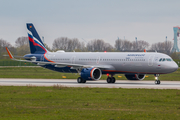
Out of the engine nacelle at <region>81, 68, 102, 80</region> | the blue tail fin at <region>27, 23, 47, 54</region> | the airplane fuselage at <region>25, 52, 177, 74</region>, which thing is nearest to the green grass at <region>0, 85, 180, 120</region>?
the airplane fuselage at <region>25, 52, 177, 74</region>

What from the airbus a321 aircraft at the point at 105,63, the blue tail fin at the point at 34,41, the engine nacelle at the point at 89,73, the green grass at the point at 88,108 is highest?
the blue tail fin at the point at 34,41

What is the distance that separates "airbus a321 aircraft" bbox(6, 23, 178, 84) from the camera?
4247cm

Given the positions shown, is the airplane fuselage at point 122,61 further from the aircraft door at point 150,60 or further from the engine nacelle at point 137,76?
the engine nacelle at point 137,76

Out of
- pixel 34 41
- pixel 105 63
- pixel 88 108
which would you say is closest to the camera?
pixel 88 108

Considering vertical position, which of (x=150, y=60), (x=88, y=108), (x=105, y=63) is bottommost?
(x=88, y=108)

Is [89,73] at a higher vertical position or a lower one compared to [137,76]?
higher

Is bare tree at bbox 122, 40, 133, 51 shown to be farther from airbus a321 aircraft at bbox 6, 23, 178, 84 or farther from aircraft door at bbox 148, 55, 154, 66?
aircraft door at bbox 148, 55, 154, 66

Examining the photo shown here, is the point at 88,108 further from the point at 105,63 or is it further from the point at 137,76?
the point at 137,76

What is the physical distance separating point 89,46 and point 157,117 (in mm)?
136644

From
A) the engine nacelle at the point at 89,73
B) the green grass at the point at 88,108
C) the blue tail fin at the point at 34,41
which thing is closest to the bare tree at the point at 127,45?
the blue tail fin at the point at 34,41

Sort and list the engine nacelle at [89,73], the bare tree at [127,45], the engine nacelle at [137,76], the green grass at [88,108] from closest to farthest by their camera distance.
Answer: the green grass at [88,108] < the engine nacelle at [89,73] < the engine nacelle at [137,76] < the bare tree at [127,45]

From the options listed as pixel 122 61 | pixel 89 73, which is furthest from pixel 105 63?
pixel 89 73

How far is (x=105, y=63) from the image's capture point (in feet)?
153

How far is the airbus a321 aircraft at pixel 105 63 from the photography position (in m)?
42.5
